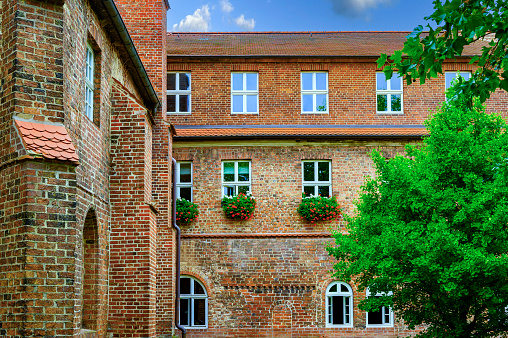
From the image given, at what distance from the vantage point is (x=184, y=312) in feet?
75.3

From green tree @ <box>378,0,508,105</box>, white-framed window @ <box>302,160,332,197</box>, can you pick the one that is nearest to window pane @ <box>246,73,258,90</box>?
white-framed window @ <box>302,160,332,197</box>

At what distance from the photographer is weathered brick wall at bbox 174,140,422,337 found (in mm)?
22703

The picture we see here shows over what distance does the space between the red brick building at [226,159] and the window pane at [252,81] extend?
0.24 ft

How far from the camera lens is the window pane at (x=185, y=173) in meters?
23.8

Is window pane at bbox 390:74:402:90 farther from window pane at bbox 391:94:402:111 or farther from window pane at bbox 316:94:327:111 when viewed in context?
window pane at bbox 316:94:327:111

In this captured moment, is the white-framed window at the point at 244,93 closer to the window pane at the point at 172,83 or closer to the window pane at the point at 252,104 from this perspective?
the window pane at the point at 252,104

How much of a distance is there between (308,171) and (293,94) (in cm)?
293

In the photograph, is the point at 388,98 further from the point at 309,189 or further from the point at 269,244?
the point at 269,244

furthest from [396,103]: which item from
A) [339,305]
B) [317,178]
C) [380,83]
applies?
[339,305]

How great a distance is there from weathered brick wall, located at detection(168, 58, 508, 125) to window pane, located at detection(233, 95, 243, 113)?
8.9 inches

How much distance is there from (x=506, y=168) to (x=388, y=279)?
406 cm

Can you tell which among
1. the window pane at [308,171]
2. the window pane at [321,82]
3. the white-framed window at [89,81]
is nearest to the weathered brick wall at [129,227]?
the white-framed window at [89,81]

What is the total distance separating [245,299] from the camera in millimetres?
22781

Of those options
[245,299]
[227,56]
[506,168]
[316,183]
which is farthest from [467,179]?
[227,56]
